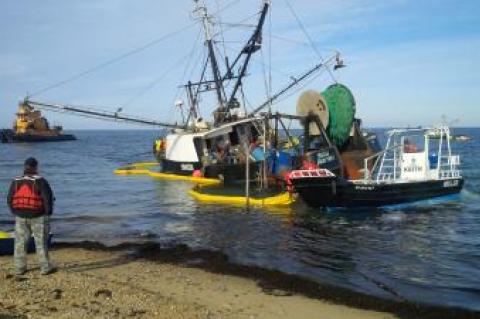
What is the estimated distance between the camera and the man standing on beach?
9.88m

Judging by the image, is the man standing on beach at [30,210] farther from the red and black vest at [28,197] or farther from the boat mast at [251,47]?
the boat mast at [251,47]

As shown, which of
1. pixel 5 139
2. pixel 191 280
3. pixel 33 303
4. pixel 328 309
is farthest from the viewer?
pixel 5 139

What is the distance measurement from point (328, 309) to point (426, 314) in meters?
1.65

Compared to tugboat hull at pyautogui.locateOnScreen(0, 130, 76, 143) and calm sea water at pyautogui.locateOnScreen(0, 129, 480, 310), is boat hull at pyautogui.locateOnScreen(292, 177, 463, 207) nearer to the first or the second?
calm sea water at pyautogui.locateOnScreen(0, 129, 480, 310)

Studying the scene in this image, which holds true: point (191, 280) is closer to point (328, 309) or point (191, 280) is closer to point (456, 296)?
point (328, 309)

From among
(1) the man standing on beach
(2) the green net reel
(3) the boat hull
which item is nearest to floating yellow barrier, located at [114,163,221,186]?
(2) the green net reel

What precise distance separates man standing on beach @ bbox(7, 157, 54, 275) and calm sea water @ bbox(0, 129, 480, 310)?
4.79m

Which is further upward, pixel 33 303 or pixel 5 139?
pixel 5 139

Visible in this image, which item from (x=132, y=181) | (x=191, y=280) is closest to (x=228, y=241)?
(x=191, y=280)

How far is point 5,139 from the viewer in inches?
3684

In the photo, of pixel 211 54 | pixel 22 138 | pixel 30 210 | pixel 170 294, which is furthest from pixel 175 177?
pixel 22 138

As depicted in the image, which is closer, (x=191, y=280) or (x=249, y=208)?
(x=191, y=280)

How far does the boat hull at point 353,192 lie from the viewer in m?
20.5

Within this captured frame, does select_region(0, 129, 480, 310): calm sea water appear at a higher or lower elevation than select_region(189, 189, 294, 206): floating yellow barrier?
lower
